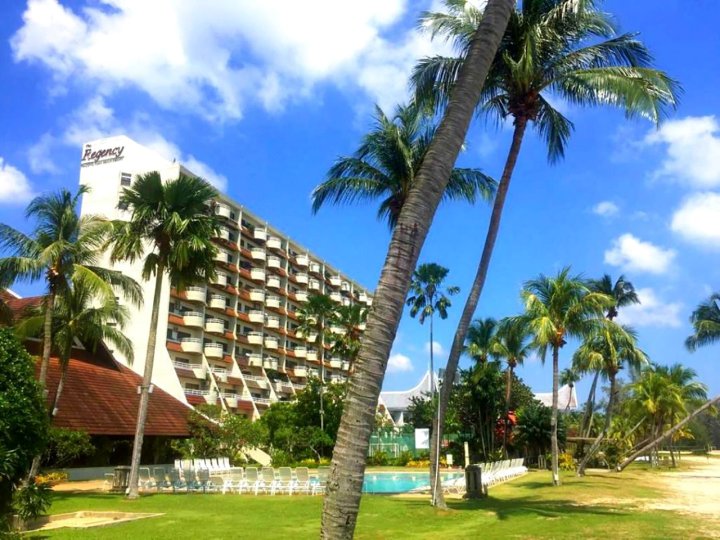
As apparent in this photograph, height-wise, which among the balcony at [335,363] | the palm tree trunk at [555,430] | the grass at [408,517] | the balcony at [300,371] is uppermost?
the balcony at [335,363]

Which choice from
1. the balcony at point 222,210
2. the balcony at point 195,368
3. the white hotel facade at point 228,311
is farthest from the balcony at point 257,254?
the balcony at point 195,368

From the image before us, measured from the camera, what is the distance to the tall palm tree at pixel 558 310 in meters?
26.2

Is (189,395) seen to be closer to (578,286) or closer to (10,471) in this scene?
(578,286)

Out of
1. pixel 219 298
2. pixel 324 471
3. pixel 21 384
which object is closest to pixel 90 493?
pixel 324 471

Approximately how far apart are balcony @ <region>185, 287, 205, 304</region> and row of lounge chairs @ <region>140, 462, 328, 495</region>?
30.3m

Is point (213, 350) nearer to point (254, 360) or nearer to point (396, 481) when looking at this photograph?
point (254, 360)

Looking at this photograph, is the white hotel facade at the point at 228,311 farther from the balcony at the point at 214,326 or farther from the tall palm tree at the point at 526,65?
the tall palm tree at the point at 526,65

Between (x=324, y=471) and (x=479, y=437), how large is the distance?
2010cm

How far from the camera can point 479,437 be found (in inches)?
1646

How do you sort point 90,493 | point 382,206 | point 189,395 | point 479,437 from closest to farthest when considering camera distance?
point 382,206 < point 90,493 < point 479,437 < point 189,395

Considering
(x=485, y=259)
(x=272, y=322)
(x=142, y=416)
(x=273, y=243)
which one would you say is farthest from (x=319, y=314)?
(x=485, y=259)

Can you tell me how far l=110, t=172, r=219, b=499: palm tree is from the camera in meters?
22.7

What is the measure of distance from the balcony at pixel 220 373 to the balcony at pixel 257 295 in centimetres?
1082

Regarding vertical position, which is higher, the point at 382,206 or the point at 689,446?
the point at 382,206
